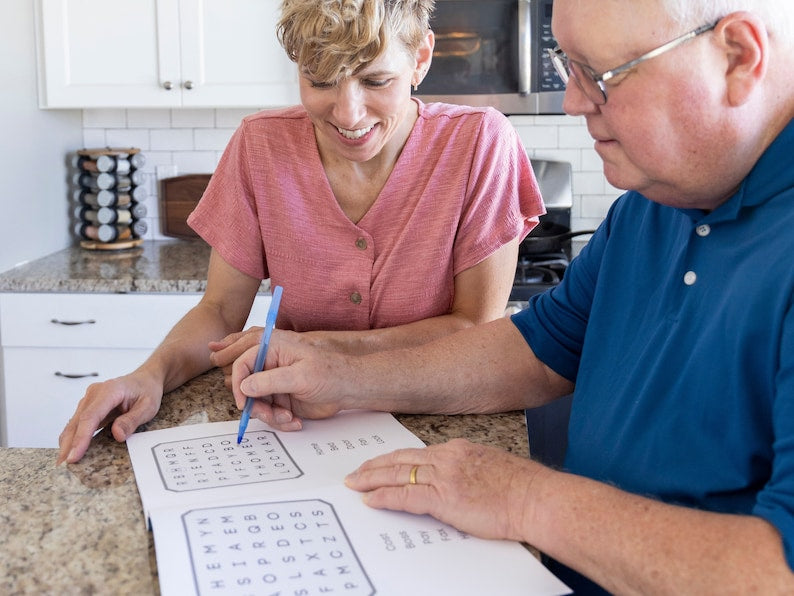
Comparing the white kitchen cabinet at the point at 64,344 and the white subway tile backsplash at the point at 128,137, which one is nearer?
the white kitchen cabinet at the point at 64,344

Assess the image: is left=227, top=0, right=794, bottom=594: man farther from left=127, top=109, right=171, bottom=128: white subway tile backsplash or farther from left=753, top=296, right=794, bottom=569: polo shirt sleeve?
left=127, top=109, right=171, bottom=128: white subway tile backsplash

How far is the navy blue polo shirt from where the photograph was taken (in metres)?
0.87

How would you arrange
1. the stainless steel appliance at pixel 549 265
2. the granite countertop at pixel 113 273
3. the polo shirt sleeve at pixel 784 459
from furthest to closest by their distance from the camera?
the granite countertop at pixel 113 273
the stainless steel appliance at pixel 549 265
the polo shirt sleeve at pixel 784 459

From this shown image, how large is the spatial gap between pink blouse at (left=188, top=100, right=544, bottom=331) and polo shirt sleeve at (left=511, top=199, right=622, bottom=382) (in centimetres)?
31

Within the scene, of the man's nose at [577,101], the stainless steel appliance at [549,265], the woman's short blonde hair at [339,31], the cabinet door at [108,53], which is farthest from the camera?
the cabinet door at [108,53]

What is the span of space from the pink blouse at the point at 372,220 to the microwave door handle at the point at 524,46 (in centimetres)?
126

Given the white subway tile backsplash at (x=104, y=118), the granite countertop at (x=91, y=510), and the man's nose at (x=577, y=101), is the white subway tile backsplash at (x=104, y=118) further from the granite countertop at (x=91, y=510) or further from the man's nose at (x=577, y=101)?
the man's nose at (x=577, y=101)

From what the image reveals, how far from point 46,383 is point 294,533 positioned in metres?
2.23

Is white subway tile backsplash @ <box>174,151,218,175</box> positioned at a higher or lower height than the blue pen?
higher

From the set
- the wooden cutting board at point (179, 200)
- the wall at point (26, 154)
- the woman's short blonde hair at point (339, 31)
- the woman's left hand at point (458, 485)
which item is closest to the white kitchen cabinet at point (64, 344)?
the wall at point (26, 154)

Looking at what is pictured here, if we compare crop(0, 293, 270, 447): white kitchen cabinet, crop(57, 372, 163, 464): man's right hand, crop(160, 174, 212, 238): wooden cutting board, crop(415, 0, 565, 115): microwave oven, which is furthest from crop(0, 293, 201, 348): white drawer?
crop(57, 372, 163, 464): man's right hand

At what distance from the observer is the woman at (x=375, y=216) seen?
61.4 inches

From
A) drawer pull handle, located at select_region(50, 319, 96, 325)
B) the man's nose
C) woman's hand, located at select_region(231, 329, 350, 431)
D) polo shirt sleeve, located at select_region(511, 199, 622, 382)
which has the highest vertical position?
the man's nose

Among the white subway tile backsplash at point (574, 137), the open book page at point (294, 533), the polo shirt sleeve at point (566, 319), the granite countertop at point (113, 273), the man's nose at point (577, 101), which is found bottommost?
the granite countertop at point (113, 273)
